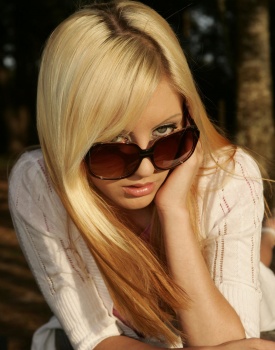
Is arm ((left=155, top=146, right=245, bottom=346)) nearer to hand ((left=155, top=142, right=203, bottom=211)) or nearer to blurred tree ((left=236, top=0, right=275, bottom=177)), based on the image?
hand ((left=155, top=142, right=203, bottom=211))

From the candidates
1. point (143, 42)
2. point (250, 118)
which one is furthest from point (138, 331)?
point (250, 118)

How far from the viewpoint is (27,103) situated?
62.5ft

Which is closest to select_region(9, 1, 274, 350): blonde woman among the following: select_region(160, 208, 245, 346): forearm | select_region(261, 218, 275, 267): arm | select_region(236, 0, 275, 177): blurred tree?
select_region(160, 208, 245, 346): forearm

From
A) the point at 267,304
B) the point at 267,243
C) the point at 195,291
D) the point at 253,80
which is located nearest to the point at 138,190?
the point at 195,291

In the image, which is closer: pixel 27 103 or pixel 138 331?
pixel 138 331

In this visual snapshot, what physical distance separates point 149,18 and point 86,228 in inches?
33.2

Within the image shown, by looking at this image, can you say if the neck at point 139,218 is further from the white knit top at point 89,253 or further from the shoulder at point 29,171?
the shoulder at point 29,171

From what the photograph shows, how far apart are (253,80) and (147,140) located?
5643mm

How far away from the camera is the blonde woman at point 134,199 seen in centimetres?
231

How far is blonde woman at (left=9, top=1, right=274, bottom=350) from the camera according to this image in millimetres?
2307

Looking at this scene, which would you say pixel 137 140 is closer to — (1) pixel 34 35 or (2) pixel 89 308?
(2) pixel 89 308

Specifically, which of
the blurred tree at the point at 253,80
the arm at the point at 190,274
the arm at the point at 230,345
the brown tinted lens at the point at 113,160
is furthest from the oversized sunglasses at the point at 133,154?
the blurred tree at the point at 253,80

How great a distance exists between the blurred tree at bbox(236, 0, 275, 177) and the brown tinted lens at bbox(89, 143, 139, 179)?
547 centimetres

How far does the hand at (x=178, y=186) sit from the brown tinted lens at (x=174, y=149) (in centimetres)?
7
